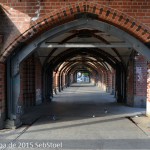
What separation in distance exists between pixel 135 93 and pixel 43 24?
8.74 meters

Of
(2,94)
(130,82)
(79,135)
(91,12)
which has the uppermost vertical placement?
(91,12)

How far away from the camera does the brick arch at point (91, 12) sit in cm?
814

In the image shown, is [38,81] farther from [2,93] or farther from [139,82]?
[2,93]

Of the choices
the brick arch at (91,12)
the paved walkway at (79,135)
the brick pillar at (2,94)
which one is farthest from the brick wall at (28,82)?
the brick arch at (91,12)

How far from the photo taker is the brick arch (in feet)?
26.7

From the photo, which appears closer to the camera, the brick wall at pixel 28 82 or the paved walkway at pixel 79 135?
the paved walkway at pixel 79 135

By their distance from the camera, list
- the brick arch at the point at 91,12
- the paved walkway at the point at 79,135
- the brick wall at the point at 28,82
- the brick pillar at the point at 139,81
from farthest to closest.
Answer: the brick pillar at the point at 139,81 → the brick wall at the point at 28,82 → the brick arch at the point at 91,12 → the paved walkway at the point at 79,135

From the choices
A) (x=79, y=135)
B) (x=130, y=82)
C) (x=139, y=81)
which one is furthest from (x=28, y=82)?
(x=79, y=135)

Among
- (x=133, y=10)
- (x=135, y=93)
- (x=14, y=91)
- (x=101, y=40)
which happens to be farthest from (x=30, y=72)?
(x=133, y=10)

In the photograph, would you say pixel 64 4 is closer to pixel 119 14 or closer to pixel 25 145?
pixel 119 14

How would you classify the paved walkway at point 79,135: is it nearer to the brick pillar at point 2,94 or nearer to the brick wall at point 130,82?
the brick pillar at point 2,94

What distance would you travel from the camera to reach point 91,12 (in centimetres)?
822

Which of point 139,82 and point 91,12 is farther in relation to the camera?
point 139,82

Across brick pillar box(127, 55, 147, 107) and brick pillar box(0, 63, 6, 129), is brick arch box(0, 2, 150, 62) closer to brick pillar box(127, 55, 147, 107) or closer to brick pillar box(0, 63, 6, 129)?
brick pillar box(0, 63, 6, 129)
